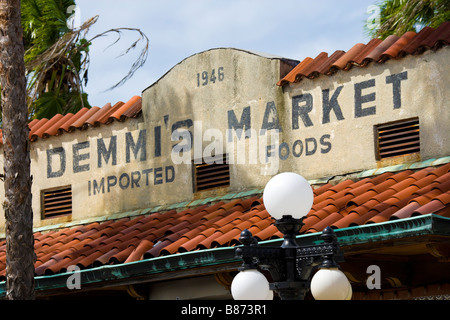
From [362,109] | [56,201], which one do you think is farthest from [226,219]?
[56,201]

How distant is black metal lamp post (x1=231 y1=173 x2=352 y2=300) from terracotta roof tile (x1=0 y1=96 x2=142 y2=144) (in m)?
7.62

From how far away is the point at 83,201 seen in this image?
15992 millimetres

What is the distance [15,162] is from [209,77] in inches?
163

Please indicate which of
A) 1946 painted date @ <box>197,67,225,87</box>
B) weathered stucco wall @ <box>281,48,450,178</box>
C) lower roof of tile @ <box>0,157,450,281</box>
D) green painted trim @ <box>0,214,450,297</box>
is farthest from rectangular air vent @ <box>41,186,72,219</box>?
weathered stucco wall @ <box>281,48,450,178</box>

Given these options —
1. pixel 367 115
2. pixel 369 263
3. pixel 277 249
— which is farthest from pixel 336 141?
pixel 277 249

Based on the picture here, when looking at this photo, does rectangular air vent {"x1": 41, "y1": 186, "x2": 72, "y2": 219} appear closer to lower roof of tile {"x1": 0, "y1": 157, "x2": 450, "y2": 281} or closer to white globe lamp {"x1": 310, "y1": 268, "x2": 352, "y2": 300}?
lower roof of tile {"x1": 0, "y1": 157, "x2": 450, "y2": 281}

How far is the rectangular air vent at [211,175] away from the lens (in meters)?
14.4

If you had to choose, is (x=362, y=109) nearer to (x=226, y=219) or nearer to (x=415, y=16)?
(x=226, y=219)

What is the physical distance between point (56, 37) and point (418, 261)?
1807cm

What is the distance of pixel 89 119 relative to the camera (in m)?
16.0

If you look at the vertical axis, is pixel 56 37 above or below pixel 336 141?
above

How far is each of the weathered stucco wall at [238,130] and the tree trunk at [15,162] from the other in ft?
11.8

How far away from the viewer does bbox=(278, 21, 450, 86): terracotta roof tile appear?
1238cm
